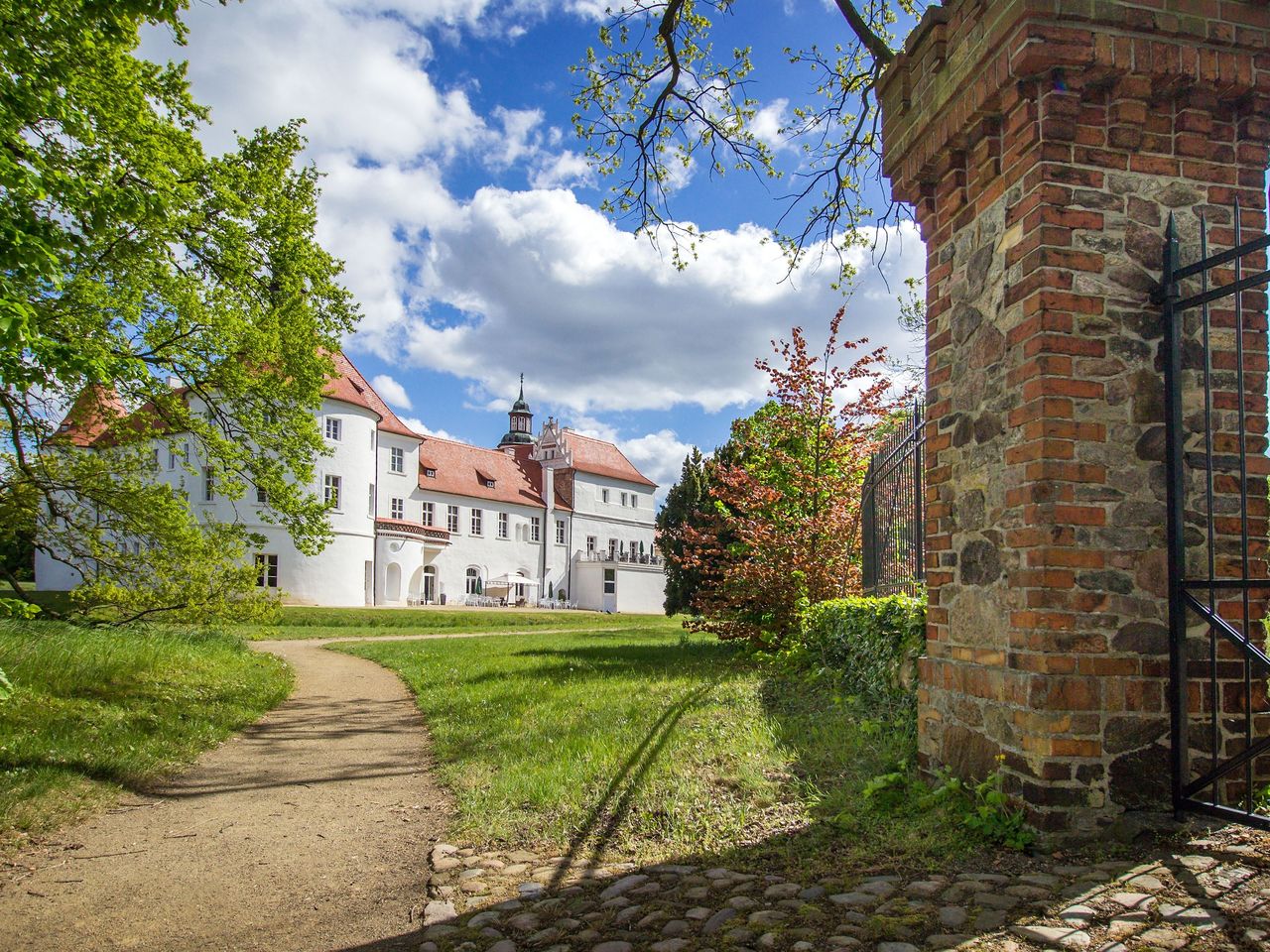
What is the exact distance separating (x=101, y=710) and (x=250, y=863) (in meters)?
4.21

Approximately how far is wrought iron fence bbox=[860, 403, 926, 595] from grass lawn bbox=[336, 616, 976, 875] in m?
1.45

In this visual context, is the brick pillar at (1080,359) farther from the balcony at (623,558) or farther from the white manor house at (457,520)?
the balcony at (623,558)

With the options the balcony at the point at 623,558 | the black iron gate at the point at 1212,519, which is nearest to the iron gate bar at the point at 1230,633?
the black iron gate at the point at 1212,519

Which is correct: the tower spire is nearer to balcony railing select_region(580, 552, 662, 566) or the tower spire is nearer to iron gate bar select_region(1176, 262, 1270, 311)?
balcony railing select_region(580, 552, 662, 566)

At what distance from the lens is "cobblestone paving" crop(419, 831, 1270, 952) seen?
275 centimetres

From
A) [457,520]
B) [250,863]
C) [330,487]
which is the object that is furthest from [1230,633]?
[457,520]

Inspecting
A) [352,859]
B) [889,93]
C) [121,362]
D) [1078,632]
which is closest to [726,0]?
[889,93]

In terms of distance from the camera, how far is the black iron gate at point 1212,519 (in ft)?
11.7

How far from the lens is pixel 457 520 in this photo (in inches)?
1834

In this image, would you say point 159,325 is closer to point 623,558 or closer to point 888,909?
point 888,909

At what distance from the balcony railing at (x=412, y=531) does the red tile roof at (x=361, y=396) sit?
4661mm

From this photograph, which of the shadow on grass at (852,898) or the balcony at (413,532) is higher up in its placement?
the balcony at (413,532)

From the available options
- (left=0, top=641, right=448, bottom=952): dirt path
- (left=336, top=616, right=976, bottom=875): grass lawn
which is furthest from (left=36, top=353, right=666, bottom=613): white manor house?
(left=0, top=641, right=448, bottom=952): dirt path

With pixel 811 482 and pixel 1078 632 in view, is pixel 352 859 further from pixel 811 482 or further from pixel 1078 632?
pixel 811 482
